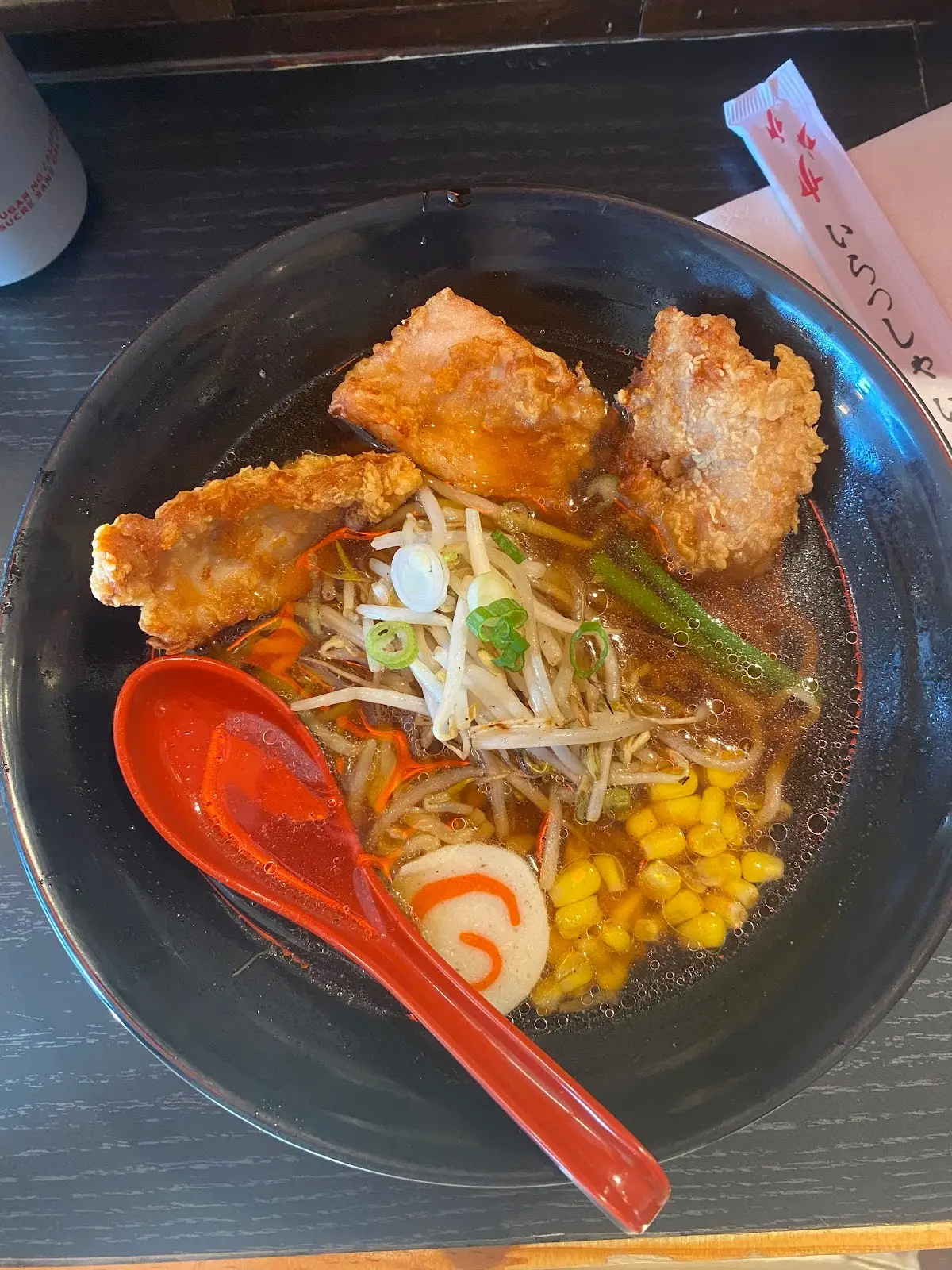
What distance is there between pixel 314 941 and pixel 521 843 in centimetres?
39

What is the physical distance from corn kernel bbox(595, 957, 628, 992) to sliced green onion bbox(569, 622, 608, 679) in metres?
0.49

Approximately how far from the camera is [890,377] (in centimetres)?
119

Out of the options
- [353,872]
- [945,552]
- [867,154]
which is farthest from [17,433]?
[867,154]

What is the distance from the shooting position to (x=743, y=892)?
1.29 meters

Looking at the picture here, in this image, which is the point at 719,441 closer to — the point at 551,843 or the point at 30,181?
the point at 551,843

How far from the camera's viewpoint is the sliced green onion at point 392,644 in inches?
51.1

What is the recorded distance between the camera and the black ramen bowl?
1104mm

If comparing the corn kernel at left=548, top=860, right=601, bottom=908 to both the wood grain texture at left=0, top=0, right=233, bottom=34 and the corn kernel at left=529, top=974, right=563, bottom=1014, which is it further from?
the wood grain texture at left=0, top=0, right=233, bottom=34

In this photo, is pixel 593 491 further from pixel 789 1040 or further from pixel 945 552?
pixel 789 1040

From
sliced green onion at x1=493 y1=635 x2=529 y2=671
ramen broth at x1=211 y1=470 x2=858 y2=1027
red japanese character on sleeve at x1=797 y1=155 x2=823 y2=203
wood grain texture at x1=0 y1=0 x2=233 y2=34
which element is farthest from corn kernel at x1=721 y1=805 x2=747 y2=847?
wood grain texture at x1=0 y1=0 x2=233 y2=34

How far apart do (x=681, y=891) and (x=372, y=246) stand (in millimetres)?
1230

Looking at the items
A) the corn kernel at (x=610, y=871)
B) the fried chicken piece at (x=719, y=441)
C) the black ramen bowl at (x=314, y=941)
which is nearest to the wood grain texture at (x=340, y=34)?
the black ramen bowl at (x=314, y=941)

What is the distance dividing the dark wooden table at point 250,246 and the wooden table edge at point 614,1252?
0.02 meters

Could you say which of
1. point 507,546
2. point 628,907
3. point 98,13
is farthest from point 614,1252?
point 98,13
